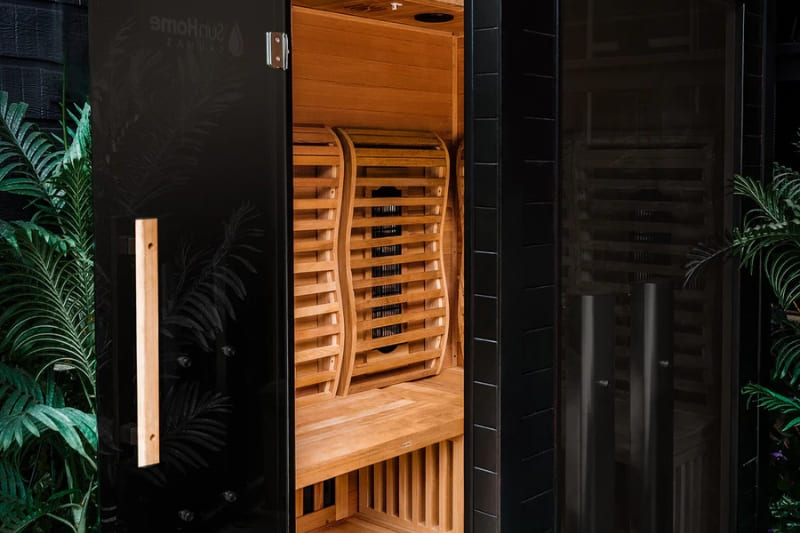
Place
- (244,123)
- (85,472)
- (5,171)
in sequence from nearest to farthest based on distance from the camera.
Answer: (5,171)
(85,472)
(244,123)

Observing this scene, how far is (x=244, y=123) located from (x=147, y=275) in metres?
0.50

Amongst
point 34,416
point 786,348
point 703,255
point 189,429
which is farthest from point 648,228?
point 34,416

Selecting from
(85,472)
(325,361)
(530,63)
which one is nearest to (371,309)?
(325,361)

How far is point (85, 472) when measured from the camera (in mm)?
2367

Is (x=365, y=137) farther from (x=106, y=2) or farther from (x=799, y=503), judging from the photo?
(x=799, y=503)

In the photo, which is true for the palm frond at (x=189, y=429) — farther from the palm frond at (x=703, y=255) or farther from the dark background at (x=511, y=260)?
the palm frond at (x=703, y=255)

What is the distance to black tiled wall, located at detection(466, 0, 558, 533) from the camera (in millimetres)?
3229

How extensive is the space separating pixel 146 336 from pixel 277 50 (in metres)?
0.85

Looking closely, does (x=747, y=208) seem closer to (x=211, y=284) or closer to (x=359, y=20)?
(x=359, y=20)

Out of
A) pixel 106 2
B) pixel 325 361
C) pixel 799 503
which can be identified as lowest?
pixel 799 503

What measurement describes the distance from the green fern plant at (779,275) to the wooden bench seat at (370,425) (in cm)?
126

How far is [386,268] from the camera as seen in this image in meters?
4.58

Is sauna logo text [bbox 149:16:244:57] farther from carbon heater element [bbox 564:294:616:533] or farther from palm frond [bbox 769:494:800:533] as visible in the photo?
palm frond [bbox 769:494:800:533]

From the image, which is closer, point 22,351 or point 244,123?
point 22,351
